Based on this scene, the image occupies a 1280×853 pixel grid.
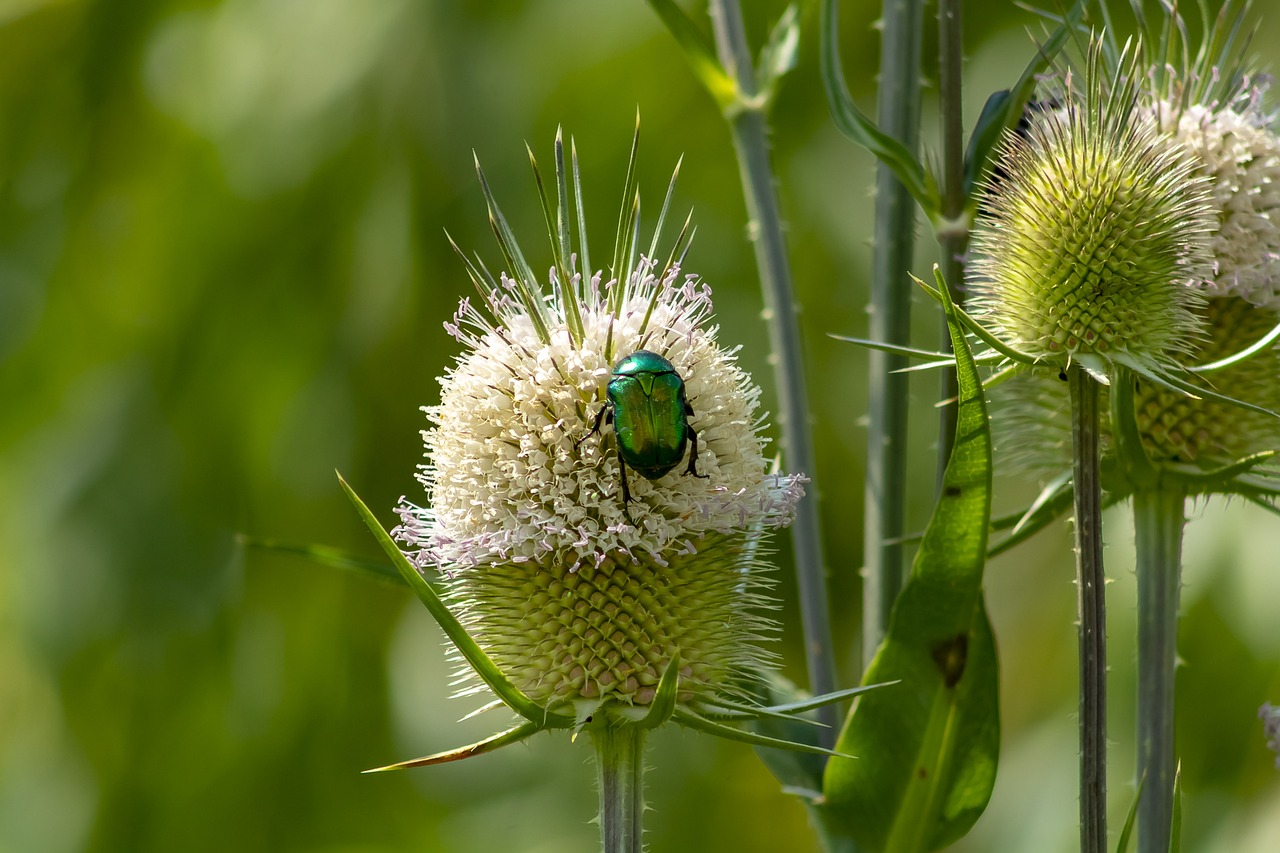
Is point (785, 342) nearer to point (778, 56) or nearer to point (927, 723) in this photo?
point (778, 56)

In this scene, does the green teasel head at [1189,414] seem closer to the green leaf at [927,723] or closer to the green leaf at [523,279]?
the green leaf at [927,723]

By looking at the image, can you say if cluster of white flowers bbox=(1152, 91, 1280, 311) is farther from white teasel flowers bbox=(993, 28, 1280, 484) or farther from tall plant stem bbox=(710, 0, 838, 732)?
tall plant stem bbox=(710, 0, 838, 732)

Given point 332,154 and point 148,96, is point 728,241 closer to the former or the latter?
point 332,154

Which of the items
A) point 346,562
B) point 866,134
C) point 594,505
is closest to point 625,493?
point 594,505

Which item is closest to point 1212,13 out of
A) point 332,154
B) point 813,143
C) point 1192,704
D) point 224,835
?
point 813,143

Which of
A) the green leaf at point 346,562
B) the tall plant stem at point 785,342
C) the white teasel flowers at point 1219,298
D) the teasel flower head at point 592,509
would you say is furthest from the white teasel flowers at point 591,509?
the white teasel flowers at point 1219,298

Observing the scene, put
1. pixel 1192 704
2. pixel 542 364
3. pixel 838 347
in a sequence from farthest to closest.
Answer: pixel 838 347, pixel 1192 704, pixel 542 364

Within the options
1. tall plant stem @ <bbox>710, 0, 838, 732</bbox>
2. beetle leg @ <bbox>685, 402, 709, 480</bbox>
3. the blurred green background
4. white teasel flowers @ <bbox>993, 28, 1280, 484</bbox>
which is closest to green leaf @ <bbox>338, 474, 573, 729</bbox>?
beetle leg @ <bbox>685, 402, 709, 480</bbox>
